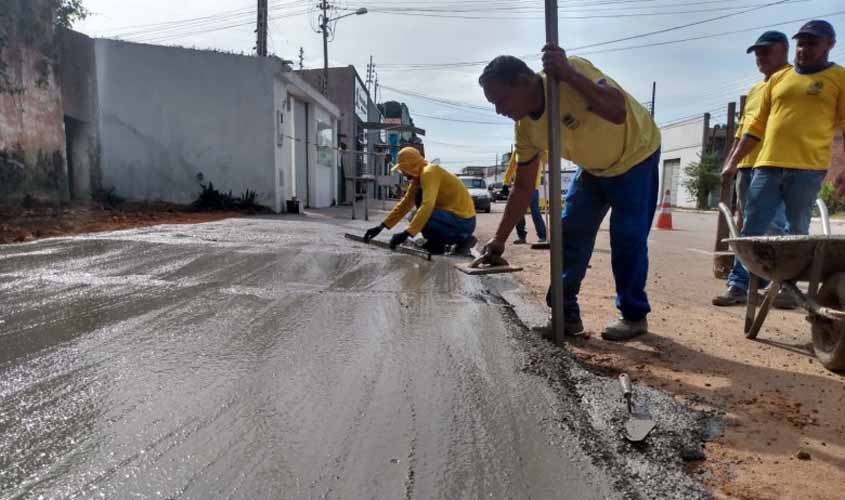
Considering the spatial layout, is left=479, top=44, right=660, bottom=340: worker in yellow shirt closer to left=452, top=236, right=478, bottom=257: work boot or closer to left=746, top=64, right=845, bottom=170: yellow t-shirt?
left=746, top=64, right=845, bottom=170: yellow t-shirt

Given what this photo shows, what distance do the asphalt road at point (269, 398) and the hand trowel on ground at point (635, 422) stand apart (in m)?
0.15

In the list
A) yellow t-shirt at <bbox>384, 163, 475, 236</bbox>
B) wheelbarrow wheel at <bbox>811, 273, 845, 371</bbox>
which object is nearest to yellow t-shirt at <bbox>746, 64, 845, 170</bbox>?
wheelbarrow wheel at <bbox>811, 273, 845, 371</bbox>

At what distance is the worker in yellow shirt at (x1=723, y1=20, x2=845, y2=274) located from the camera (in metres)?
2.82

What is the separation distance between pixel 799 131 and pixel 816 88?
9.2 inches

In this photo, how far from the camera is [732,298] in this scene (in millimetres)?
3365

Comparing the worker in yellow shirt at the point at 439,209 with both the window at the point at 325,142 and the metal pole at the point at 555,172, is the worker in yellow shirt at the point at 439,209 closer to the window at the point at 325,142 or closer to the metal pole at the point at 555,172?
the metal pole at the point at 555,172

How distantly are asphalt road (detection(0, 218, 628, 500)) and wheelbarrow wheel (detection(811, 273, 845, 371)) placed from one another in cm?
122

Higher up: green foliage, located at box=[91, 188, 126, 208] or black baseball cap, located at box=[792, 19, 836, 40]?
black baseball cap, located at box=[792, 19, 836, 40]

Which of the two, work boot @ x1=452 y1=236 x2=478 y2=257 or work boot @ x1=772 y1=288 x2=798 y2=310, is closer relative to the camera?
work boot @ x1=772 y1=288 x2=798 y2=310

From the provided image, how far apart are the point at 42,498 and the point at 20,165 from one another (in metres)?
7.88

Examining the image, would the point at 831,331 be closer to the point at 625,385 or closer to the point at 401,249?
the point at 625,385

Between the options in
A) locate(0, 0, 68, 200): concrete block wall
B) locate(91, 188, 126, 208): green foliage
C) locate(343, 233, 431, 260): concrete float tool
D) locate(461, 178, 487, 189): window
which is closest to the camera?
locate(343, 233, 431, 260): concrete float tool

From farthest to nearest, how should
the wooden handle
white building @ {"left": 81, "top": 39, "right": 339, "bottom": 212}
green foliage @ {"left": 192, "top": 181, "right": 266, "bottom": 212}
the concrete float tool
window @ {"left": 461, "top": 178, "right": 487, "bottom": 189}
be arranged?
window @ {"left": 461, "top": 178, "right": 487, "bottom": 189}
green foliage @ {"left": 192, "top": 181, "right": 266, "bottom": 212}
white building @ {"left": 81, "top": 39, "right": 339, "bottom": 212}
the concrete float tool
the wooden handle

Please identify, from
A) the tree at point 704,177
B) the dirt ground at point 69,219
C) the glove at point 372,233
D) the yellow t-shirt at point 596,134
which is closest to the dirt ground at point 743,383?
the yellow t-shirt at point 596,134
